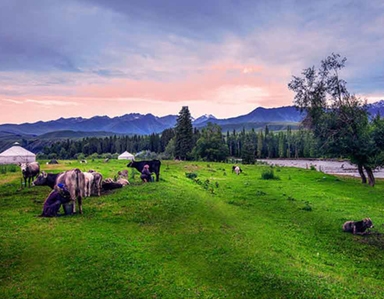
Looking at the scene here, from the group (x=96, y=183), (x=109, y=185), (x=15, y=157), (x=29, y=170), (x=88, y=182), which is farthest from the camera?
(x=15, y=157)

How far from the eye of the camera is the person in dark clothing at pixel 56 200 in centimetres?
1400

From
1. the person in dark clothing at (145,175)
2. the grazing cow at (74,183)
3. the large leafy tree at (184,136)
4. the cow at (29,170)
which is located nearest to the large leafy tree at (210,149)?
the large leafy tree at (184,136)

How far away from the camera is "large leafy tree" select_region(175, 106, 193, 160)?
7775cm

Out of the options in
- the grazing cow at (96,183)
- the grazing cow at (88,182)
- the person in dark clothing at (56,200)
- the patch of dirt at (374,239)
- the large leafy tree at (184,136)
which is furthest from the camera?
the large leafy tree at (184,136)

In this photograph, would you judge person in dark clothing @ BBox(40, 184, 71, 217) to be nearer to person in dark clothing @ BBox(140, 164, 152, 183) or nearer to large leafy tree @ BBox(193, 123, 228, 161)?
person in dark clothing @ BBox(140, 164, 152, 183)

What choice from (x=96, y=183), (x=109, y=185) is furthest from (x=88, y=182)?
(x=109, y=185)

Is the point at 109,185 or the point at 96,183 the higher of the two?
the point at 96,183

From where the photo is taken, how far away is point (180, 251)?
10.9 meters

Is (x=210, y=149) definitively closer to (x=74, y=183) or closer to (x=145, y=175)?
(x=145, y=175)

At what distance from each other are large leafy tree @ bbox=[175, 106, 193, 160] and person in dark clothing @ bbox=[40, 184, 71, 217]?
63.7 m

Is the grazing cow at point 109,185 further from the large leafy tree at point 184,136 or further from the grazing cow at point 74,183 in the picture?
the large leafy tree at point 184,136

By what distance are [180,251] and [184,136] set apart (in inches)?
2682

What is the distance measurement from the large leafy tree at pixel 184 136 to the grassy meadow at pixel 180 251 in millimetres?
59453

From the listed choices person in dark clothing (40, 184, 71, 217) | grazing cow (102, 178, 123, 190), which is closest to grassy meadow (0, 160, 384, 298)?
person in dark clothing (40, 184, 71, 217)
